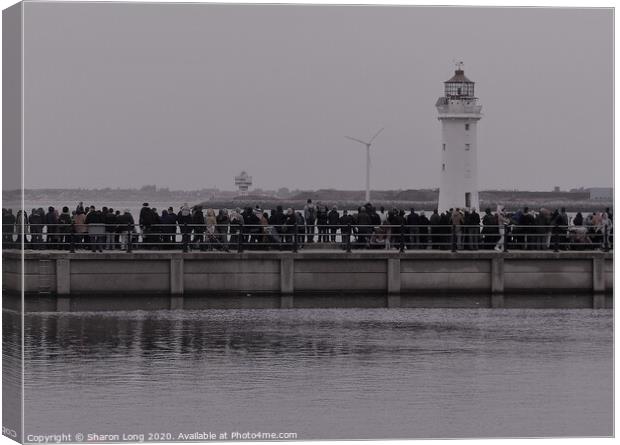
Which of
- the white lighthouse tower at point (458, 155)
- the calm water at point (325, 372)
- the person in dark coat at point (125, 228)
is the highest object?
the white lighthouse tower at point (458, 155)

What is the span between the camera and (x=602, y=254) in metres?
37.1

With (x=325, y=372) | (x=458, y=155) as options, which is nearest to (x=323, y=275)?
(x=325, y=372)

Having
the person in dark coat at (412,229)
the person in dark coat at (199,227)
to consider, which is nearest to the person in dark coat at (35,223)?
the person in dark coat at (199,227)

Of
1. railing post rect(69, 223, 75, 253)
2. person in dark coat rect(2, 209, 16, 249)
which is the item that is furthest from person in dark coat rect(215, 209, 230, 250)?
person in dark coat rect(2, 209, 16, 249)

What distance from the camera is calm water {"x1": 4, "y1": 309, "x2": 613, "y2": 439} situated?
19.8m

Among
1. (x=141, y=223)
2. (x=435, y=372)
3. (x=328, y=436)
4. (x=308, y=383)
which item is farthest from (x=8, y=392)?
(x=141, y=223)

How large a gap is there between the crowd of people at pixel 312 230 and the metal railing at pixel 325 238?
0.02 metres

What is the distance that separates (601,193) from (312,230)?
1591 cm

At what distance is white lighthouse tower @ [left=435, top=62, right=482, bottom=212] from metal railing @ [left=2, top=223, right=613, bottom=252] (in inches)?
448

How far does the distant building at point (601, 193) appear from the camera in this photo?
2242cm

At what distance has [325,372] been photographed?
24.8 meters

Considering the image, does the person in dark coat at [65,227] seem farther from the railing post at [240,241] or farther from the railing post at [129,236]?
the railing post at [240,241]

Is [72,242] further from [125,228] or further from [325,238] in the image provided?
[325,238]

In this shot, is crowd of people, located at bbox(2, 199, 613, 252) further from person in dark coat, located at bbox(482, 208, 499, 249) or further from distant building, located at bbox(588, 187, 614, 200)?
distant building, located at bbox(588, 187, 614, 200)
